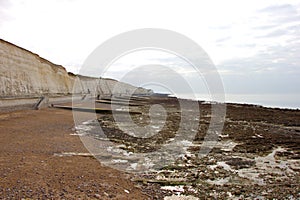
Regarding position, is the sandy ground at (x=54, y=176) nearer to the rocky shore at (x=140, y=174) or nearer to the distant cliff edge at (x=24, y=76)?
the rocky shore at (x=140, y=174)

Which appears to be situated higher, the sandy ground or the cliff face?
the cliff face

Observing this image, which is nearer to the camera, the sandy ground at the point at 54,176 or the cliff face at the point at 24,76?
the sandy ground at the point at 54,176

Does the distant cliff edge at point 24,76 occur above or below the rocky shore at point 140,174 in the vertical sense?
above


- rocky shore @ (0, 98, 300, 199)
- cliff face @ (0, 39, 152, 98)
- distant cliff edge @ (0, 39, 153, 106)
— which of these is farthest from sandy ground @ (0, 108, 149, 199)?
cliff face @ (0, 39, 152, 98)

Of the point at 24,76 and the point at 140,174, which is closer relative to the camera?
the point at 140,174

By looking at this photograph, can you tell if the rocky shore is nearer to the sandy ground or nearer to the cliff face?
the sandy ground

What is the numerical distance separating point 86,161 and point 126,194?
7.94 feet

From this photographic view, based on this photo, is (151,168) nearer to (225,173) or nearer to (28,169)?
(225,173)

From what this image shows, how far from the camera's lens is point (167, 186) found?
571cm

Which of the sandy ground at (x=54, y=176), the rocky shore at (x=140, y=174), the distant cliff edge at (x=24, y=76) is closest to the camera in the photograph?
the sandy ground at (x=54, y=176)

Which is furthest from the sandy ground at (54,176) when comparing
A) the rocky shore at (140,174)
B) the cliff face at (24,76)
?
the cliff face at (24,76)

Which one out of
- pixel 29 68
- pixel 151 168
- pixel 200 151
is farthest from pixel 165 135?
pixel 29 68

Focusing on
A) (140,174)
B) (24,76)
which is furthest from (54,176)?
(24,76)

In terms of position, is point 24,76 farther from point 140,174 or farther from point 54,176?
point 140,174
